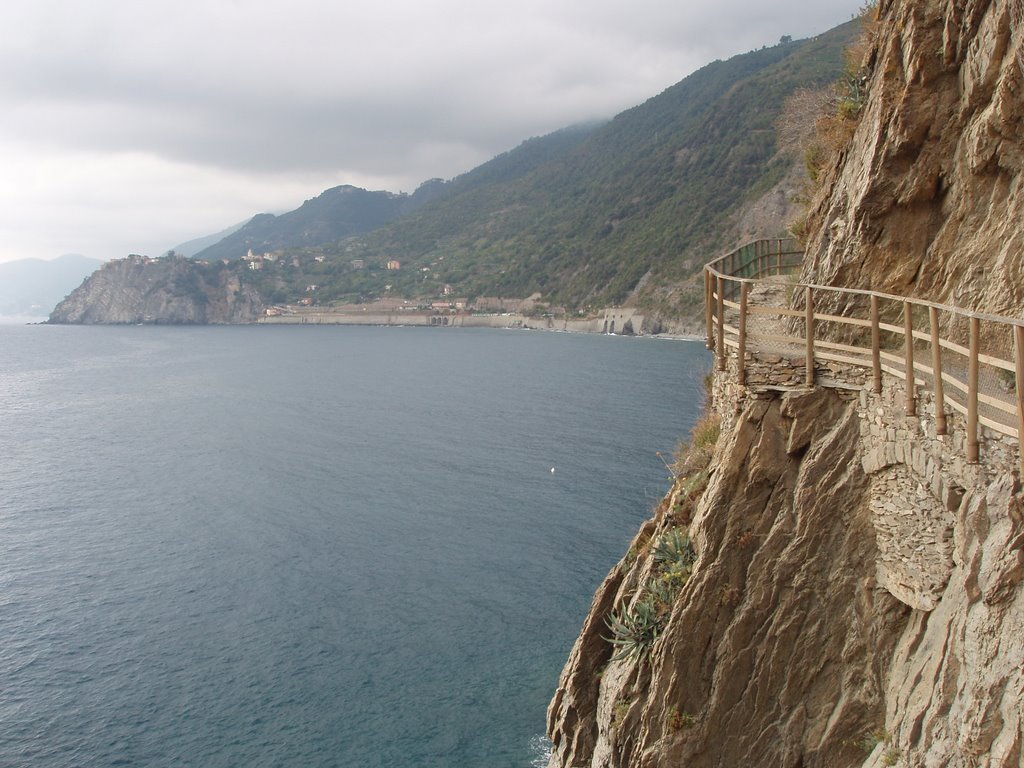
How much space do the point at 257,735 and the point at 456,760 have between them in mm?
5542

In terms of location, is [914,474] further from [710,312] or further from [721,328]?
[710,312]

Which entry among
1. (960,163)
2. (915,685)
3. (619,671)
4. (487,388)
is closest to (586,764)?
(619,671)

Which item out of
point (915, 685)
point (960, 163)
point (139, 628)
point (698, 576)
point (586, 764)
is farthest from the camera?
point (139, 628)

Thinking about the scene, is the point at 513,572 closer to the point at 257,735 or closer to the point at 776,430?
the point at 257,735

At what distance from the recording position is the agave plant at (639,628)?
12508mm

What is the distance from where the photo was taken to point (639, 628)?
41.5 feet

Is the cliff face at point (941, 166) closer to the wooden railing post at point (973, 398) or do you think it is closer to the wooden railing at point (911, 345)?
the wooden railing at point (911, 345)

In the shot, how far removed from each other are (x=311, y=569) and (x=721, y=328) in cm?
2221

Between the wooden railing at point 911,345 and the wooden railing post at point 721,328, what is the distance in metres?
0.02

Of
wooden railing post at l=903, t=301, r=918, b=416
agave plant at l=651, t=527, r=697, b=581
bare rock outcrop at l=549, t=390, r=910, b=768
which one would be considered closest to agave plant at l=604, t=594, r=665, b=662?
bare rock outcrop at l=549, t=390, r=910, b=768

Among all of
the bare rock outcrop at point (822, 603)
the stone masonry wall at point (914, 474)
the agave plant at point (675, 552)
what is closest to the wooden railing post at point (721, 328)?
the bare rock outcrop at point (822, 603)

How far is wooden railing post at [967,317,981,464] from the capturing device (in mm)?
7703

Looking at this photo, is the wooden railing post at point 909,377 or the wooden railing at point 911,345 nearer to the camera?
the wooden railing at point 911,345

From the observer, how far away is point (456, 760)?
18.8 metres
